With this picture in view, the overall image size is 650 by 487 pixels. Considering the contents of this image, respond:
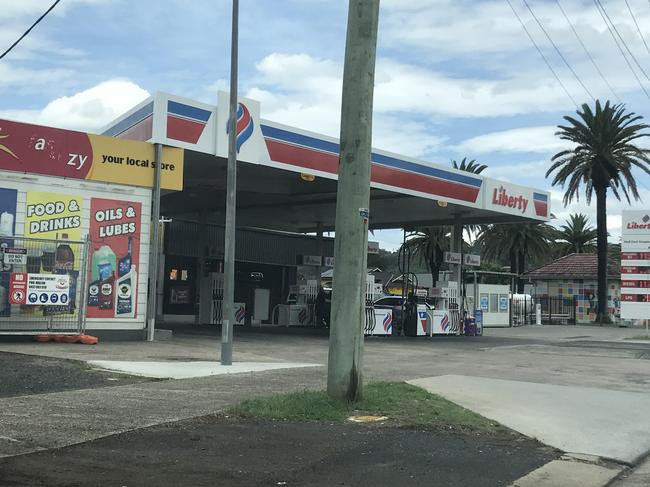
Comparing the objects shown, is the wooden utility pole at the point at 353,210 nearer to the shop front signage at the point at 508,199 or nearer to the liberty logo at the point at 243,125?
the liberty logo at the point at 243,125

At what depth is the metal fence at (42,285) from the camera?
627 inches

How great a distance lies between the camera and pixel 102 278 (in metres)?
18.0

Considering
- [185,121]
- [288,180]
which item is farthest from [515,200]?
[185,121]

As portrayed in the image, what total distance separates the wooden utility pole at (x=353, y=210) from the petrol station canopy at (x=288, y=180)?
402 inches

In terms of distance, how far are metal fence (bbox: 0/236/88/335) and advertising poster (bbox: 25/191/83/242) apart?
18.4 inches

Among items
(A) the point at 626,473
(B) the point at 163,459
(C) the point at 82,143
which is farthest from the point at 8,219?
(A) the point at 626,473

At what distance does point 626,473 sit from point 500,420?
6.89 ft

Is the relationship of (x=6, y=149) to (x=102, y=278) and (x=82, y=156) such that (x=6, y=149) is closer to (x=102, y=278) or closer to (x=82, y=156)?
(x=82, y=156)

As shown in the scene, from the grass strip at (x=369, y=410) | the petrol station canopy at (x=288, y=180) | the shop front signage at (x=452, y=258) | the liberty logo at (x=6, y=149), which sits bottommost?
the grass strip at (x=369, y=410)

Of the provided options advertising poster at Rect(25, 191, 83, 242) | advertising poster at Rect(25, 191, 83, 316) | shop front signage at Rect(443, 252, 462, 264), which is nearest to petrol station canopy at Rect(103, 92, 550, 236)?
shop front signage at Rect(443, 252, 462, 264)

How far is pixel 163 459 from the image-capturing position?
6.43m

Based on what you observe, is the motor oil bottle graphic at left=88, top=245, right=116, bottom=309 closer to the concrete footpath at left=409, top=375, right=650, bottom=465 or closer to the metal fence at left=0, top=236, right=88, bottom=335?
the metal fence at left=0, top=236, right=88, bottom=335

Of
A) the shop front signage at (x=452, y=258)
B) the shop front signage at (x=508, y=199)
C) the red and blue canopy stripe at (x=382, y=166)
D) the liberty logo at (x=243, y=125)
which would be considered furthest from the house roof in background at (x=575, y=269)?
the liberty logo at (x=243, y=125)

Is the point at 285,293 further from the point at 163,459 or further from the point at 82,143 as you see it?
the point at 163,459
